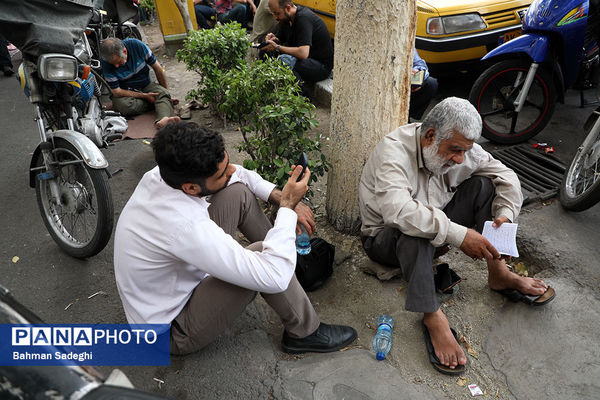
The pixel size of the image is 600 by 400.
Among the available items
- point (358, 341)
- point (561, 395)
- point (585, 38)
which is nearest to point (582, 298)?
point (561, 395)

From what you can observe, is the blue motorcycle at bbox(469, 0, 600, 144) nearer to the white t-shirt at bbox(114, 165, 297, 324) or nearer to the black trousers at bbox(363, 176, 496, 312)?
the black trousers at bbox(363, 176, 496, 312)

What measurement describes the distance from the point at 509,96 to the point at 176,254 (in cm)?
364

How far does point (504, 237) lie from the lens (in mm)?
2377

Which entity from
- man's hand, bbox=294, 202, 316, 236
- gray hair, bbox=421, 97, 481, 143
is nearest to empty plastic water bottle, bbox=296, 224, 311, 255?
man's hand, bbox=294, 202, 316, 236

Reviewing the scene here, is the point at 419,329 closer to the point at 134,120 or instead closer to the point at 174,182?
the point at 174,182

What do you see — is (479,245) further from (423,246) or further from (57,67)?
(57,67)

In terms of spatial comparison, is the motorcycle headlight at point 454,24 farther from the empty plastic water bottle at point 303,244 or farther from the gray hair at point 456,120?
the empty plastic water bottle at point 303,244

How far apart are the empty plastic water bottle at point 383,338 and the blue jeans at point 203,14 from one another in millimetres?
7708

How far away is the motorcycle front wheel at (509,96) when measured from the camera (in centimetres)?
404

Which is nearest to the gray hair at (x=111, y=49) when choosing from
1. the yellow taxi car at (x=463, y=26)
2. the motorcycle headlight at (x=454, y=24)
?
the yellow taxi car at (x=463, y=26)

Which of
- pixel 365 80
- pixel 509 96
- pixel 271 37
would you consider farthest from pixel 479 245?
pixel 271 37

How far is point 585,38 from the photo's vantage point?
13.1ft

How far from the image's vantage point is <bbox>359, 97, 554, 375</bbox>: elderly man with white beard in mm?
2213

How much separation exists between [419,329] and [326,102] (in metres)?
3.40
